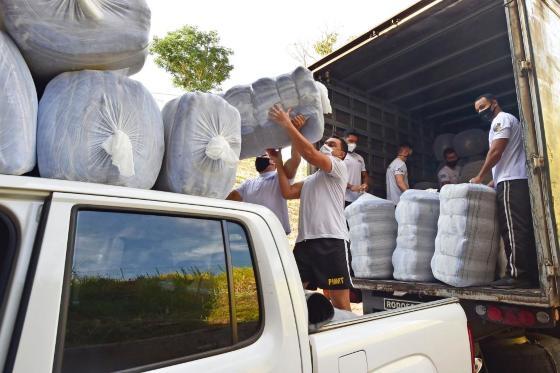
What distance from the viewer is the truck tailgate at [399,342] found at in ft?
4.16

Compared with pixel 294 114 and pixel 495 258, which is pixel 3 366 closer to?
pixel 294 114

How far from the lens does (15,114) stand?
1041 mm

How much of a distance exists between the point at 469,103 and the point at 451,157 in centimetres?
88

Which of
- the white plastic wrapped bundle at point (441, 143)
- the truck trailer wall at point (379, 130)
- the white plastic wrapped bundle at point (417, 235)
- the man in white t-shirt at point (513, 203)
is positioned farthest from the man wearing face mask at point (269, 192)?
the white plastic wrapped bundle at point (441, 143)

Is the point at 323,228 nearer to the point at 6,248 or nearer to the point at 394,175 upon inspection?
the point at 6,248

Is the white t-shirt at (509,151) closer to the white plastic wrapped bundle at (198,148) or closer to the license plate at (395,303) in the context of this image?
the license plate at (395,303)

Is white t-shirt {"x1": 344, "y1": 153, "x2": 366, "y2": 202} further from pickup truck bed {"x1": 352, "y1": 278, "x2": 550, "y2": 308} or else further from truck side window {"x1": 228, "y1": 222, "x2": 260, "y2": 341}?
truck side window {"x1": 228, "y1": 222, "x2": 260, "y2": 341}

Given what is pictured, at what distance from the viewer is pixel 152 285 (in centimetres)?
100

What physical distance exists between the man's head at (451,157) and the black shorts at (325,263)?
3192 millimetres

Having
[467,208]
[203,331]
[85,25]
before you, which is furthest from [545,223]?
[85,25]

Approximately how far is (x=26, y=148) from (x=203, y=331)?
652mm

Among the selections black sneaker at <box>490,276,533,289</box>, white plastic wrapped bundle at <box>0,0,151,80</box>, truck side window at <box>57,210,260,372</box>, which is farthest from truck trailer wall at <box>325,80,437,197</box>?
truck side window at <box>57,210,260,372</box>

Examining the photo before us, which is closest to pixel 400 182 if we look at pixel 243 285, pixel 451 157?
pixel 451 157

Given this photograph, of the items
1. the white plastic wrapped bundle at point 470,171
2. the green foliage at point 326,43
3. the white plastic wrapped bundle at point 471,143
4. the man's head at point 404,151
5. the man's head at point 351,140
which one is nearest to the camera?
the man's head at point 351,140
